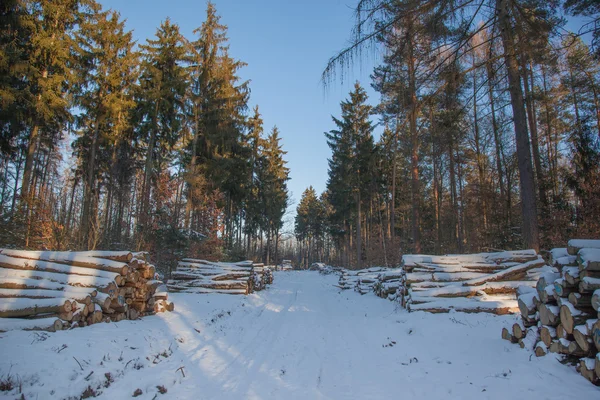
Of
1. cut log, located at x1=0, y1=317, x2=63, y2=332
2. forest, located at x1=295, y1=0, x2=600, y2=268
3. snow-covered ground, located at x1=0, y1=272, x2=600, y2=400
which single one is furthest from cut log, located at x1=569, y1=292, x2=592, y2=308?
cut log, located at x1=0, y1=317, x2=63, y2=332

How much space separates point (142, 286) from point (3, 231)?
6.33 meters

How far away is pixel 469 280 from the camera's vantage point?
955cm

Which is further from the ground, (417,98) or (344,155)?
(344,155)

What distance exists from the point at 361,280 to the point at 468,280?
8.06 metres

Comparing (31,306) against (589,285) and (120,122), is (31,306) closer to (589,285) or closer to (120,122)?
(589,285)

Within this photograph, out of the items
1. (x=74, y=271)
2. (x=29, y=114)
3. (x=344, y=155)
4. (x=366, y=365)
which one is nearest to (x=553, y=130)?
(x=344, y=155)

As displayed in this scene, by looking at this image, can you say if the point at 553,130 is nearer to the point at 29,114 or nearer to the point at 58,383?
the point at 58,383

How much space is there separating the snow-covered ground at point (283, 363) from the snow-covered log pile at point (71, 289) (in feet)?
1.36

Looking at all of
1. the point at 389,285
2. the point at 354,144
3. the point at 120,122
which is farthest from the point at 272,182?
the point at 389,285

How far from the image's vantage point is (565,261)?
4.73 m

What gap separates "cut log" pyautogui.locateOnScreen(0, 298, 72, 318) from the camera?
17.8ft

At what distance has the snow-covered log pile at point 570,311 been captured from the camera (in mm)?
3910

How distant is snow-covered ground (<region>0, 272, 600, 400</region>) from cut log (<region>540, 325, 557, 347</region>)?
0.28 meters

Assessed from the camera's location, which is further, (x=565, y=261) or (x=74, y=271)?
(x=74, y=271)
